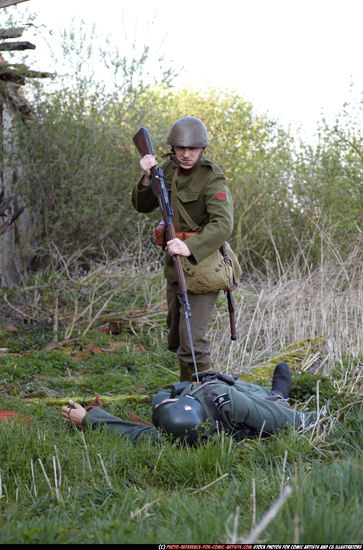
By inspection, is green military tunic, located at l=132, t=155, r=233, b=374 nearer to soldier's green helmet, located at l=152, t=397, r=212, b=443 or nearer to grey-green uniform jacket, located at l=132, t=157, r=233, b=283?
grey-green uniform jacket, located at l=132, t=157, r=233, b=283

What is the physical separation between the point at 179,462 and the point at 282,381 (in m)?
1.59

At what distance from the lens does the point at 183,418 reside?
134 inches

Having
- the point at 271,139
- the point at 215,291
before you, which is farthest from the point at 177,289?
the point at 271,139

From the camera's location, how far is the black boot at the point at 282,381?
4457mm

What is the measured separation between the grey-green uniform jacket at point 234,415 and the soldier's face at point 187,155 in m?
1.75

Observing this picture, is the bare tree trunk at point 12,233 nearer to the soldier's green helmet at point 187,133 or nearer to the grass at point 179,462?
the grass at point 179,462

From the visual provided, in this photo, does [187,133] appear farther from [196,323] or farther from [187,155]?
[196,323]

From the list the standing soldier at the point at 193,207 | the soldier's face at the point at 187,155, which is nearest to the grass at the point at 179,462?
the standing soldier at the point at 193,207

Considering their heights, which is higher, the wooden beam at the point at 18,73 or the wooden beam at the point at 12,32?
the wooden beam at the point at 12,32

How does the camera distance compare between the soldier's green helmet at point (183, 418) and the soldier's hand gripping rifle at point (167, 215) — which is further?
the soldier's hand gripping rifle at point (167, 215)

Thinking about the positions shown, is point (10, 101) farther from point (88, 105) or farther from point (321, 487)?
point (321, 487)

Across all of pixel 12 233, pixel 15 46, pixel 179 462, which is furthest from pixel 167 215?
pixel 12 233

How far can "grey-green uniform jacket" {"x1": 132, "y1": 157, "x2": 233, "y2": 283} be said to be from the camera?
440 centimetres

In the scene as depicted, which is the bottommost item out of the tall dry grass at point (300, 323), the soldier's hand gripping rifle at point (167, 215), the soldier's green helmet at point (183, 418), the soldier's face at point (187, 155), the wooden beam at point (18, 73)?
the tall dry grass at point (300, 323)
